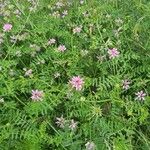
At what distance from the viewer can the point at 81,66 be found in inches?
114

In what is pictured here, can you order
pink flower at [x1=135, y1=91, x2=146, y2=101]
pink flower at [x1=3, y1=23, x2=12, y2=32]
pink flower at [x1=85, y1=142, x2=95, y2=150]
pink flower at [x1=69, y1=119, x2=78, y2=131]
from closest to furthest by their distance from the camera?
pink flower at [x1=85, y1=142, x2=95, y2=150] → pink flower at [x1=69, y1=119, x2=78, y2=131] → pink flower at [x1=135, y1=91, x2=146, y2=101] → pink flower at [x1=3, y1=23, x2=12, y2=32]

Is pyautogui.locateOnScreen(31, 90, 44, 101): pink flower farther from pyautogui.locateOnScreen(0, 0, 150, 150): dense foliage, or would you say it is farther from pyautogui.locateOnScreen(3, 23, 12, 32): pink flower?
pyautogui.locateOnScreen(3, 23, 12, 32): pink flower

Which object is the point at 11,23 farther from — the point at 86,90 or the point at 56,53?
the point at 86,90

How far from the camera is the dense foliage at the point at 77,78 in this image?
A: 2541mm

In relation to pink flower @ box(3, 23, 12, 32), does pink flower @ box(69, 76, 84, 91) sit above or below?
below

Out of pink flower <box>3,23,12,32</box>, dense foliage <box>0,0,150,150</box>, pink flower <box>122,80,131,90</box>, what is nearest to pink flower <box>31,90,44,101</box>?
dense foliage <box>0,0,150,150</box>

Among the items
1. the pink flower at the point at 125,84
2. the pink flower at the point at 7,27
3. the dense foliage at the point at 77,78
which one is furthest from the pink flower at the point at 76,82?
the pink flower at the point at 7,27

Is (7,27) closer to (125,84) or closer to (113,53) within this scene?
(113,53)

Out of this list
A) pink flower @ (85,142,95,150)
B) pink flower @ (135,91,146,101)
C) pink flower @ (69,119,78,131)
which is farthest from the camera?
pink flower @ (135,91,146,101)

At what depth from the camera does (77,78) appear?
102 inches

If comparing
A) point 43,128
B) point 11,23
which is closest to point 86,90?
point 43,128

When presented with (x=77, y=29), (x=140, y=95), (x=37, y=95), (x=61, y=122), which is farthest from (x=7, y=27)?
(x=140, y=95)

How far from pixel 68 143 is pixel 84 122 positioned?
0.18 metres

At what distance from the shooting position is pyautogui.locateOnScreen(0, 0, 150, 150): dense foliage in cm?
254
